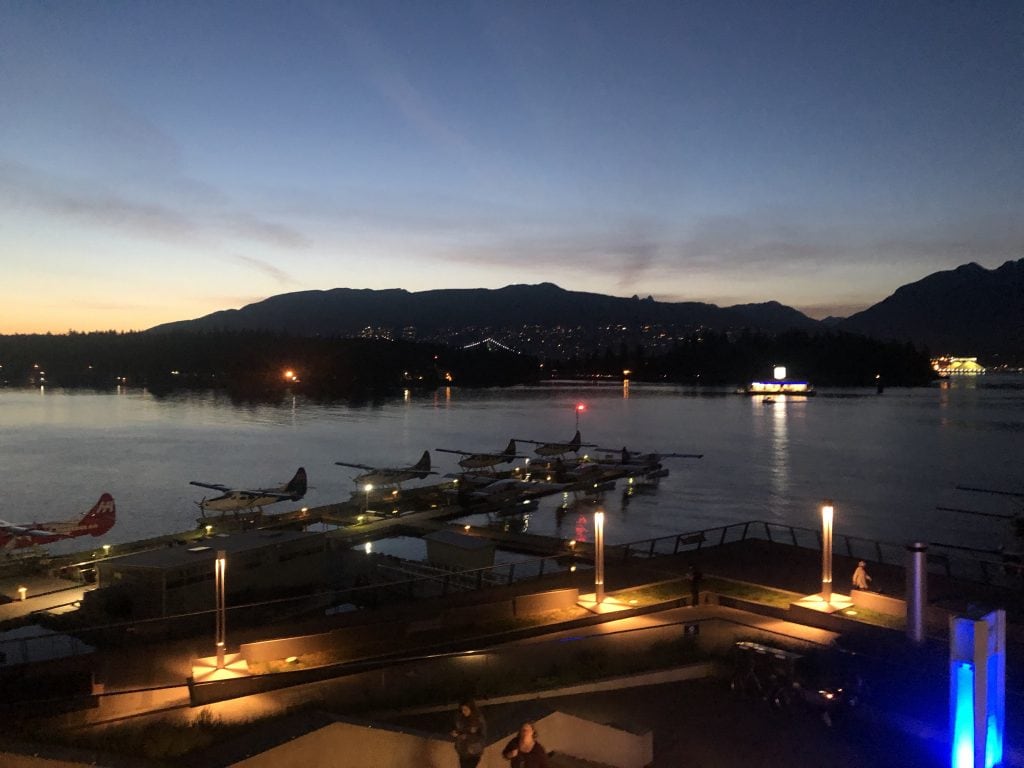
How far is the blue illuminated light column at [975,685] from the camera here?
5.80 m

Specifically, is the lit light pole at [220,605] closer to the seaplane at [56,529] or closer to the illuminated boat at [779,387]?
the seaplane at [56,529]

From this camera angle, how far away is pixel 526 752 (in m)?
5.50

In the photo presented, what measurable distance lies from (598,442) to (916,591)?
65.5 meters

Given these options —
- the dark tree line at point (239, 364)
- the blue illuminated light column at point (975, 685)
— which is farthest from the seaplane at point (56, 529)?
the dark tree line at point (239, 364)

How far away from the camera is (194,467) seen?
53.9 m

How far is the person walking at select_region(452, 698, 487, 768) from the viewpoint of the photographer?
552 centimetres

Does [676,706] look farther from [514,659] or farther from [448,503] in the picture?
[448,503]

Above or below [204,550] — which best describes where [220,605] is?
above

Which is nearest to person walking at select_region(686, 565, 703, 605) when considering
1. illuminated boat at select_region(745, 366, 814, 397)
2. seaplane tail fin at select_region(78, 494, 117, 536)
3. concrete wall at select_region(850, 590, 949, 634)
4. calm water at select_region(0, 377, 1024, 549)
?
concrete wall at select_region(850, 590, 949, 634)

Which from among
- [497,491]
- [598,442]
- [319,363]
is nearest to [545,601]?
[497,491]

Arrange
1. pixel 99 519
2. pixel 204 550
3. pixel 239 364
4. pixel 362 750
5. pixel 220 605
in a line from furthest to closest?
pixel 239 364 → pixel 99 519 → pixel 204 550 → pixel 220 605 → pixel 362 750

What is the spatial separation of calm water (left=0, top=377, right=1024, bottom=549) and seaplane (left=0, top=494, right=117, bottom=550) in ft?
9.49

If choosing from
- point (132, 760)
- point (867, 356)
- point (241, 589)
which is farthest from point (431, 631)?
point (867, 356)

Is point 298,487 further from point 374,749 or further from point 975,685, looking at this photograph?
point 975,685
